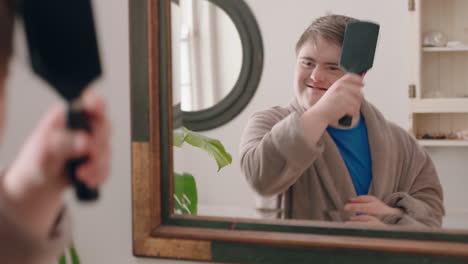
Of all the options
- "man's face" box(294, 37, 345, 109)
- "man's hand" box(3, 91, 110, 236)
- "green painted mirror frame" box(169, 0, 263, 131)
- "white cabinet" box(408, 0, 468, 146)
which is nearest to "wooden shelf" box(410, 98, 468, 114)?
"white cabinet" box(408, 0, 468, 146)

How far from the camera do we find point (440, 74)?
631 mm

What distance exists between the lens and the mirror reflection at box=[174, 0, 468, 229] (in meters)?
0.64

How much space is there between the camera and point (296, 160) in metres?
0.66

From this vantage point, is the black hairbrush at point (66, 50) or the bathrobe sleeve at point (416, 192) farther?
the bathrobe sleeve at point (416, 192)

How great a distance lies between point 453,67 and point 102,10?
0.55 metres

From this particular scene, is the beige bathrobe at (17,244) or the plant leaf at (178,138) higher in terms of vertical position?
the plant leaf at (178,138)

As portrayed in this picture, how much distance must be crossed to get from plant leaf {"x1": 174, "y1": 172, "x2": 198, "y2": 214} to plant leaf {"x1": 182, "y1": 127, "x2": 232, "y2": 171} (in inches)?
2.1

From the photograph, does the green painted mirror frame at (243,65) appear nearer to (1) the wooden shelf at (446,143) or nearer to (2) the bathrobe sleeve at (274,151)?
(2) the bathrobe sleeve at (274,151)

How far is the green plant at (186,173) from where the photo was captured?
70 cm

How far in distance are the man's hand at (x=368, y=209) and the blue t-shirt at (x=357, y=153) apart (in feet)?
0.04

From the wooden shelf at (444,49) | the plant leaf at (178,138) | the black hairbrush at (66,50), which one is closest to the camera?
the black hairbrush at (66,50)

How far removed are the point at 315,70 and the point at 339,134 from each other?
10cm

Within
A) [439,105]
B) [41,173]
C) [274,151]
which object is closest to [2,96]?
[41,173]

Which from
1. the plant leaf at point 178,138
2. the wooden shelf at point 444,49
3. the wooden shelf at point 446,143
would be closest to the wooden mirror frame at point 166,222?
the plant leaf at point 178,138
